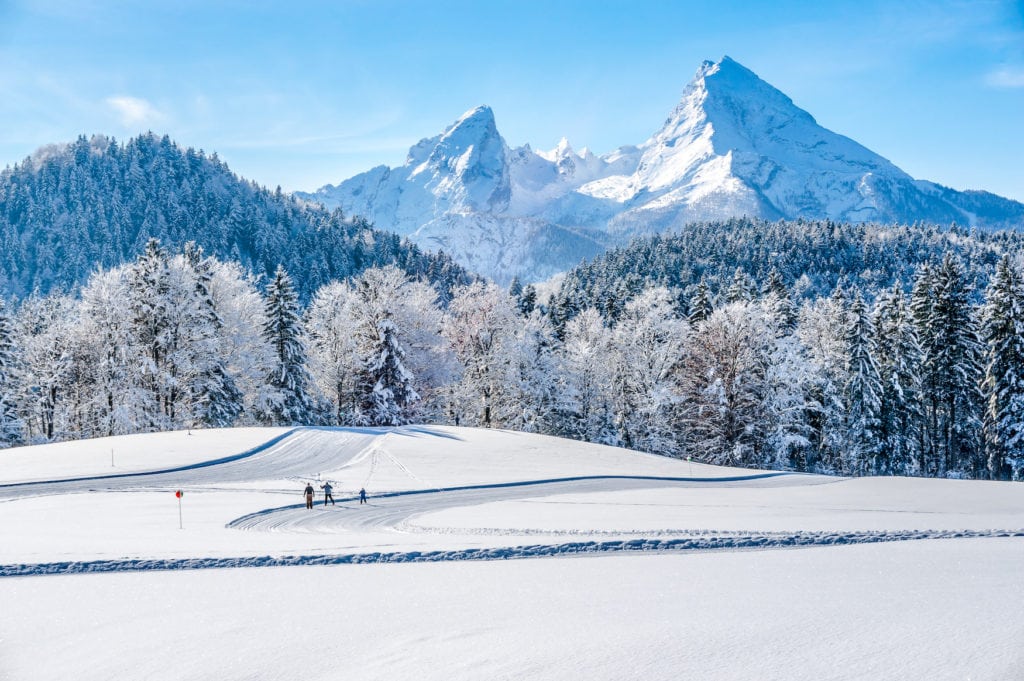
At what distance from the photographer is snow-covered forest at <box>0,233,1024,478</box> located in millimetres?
46562

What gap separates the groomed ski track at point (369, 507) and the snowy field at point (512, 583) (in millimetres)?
96

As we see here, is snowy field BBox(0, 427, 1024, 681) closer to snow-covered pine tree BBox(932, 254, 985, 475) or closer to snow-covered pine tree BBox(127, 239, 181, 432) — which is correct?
snow-covered pine tree BBox(127, 239, 181, 432)

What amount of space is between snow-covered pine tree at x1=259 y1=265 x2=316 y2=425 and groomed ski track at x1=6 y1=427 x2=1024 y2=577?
38.3 ft

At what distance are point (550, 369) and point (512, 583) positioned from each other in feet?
151

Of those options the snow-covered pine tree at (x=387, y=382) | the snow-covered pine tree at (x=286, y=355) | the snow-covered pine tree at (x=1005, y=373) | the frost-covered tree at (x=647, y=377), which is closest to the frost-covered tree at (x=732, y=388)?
the frost-covered tree at (x=647, y=377)

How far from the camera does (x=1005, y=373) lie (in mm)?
43000

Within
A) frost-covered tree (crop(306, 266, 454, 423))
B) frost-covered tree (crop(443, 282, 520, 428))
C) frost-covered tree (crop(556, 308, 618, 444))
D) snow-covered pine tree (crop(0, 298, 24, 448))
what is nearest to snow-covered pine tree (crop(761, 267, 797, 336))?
frost-covered tree (crop(556, 308, 618, 444))

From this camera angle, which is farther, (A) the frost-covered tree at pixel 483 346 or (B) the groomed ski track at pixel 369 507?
(A) the frost-covered tree at pixel 483 346

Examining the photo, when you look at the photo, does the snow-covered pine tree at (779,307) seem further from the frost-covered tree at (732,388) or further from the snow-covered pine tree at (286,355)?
the snow-covered pine tree at (286,355)

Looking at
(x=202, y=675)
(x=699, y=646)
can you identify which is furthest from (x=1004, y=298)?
(x=202, y=675)

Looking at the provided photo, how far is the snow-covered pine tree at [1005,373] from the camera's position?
4212 centimetres

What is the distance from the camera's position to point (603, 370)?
57.8 m

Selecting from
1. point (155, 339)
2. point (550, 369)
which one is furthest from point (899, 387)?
point (155, 339)

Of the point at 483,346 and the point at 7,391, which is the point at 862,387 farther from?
the point at 7,391
